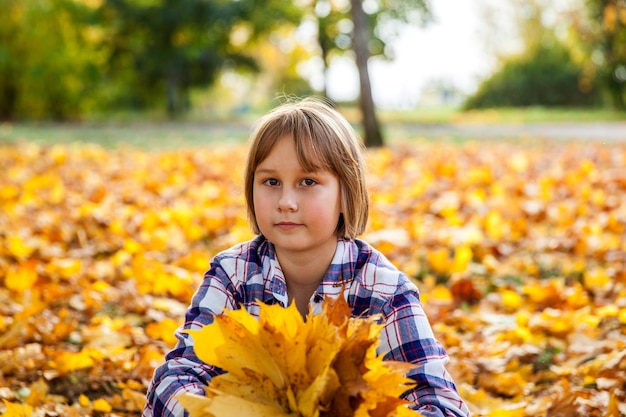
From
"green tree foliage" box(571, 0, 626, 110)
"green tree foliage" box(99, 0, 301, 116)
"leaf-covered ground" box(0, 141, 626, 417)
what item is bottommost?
"leaf-covered ground" box(0, 141, 626, 417)

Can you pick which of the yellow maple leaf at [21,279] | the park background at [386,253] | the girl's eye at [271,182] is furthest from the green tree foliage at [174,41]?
the girl's eye at [271,182]

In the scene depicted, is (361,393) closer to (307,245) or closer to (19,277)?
(307,245)

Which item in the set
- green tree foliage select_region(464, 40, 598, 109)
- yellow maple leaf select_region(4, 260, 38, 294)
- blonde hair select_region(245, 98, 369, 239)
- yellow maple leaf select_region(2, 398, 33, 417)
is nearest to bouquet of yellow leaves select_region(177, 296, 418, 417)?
blonde hair select_region(245, 98, 369, 239)

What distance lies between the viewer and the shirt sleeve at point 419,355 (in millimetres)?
1548

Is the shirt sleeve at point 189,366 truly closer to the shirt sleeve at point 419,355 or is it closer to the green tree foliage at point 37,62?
the shirt sleeve at point 419,355

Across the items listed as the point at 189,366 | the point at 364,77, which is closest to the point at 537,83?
the point at 364,77

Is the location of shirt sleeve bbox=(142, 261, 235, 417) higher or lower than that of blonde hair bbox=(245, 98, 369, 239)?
lower

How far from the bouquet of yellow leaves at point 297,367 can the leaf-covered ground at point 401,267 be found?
805 millimetres

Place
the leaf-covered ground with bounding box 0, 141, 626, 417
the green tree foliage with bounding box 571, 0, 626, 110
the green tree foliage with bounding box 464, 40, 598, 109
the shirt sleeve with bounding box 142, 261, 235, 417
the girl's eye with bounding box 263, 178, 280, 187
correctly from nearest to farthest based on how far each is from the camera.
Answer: the shirt sleeve with bounding box 142, 261, 235, 417, the girl's eye with bounding box 263, 178, 280, 187, the leaf-covered ground with bounding box 0, 141, 626, 417, the green tree foliage with bounding box 571, 0, 626, 110, the green tree foliage with bounding box 464, 40, 598, 109

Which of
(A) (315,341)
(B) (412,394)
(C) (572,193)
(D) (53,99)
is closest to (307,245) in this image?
(B) (412,394)

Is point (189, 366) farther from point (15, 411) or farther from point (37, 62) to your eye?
point (37, 62)

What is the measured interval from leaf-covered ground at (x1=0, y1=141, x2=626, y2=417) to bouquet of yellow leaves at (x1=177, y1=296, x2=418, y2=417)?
81 cm

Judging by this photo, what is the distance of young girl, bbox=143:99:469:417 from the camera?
163 cm

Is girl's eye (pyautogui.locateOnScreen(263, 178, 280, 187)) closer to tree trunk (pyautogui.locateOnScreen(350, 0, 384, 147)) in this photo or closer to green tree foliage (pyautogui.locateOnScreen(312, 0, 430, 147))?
tree trunk (pyautogui.locateOnScreen(350, 0, 384, 147))
